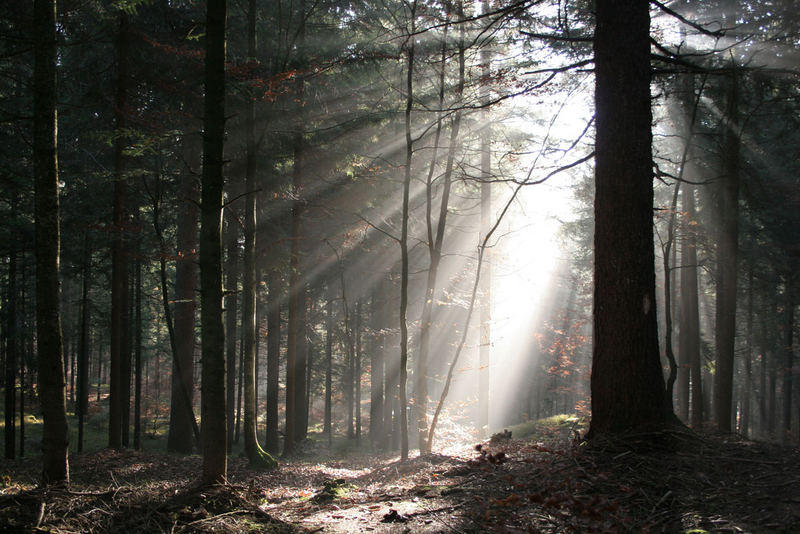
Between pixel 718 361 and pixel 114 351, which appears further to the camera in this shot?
pixel 718 361

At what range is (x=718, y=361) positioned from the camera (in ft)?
39.7

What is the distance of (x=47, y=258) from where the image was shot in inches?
221

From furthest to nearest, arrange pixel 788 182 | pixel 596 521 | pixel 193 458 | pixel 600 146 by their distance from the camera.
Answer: pixel 788 182 → pixel 193 458 → pixel 600 146 → pixel 596 521

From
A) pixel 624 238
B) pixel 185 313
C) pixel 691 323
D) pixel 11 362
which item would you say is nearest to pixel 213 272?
pixel 624 238

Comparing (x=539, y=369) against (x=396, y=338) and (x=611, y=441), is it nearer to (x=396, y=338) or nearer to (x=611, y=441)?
(x=396, y=338)

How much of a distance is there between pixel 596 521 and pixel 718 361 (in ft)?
35.7

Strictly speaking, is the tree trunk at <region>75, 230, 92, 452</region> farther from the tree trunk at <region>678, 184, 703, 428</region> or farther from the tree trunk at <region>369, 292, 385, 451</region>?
the tree trunk at <region>678, 184, 703, 428</region>

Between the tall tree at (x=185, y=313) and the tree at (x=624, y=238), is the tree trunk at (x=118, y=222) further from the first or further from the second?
the tree at (x=624, y=238)

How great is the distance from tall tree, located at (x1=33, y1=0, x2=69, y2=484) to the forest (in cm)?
3

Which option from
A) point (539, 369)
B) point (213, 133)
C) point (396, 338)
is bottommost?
point (539, 369)

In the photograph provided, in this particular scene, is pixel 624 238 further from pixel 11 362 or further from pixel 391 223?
pixel 11 362

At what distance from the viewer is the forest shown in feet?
15.4

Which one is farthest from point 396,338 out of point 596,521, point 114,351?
point 596,521

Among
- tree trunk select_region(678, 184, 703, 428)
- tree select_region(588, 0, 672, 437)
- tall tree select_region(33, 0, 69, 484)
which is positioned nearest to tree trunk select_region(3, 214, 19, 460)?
tall tree select_region(33, 0, 69, 484)
